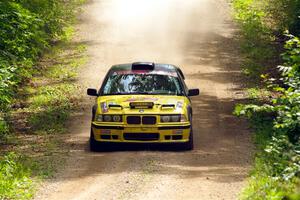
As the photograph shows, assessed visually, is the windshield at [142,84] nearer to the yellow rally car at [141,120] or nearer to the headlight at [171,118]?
the yellow rally car at [141,120]

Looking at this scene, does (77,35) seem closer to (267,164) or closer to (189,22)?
(189,22)

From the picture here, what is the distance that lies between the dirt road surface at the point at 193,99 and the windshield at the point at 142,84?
1.39 metres

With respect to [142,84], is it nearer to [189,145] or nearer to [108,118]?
[108,118]

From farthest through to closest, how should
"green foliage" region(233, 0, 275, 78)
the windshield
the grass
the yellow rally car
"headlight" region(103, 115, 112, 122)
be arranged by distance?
"green foliage" region(233, 0, 275, 78) < the windshield < "headlight" region(103, 115, 112, 122) < the yellow rally car < the grass

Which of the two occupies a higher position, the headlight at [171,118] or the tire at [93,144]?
the headlight at [171,118]

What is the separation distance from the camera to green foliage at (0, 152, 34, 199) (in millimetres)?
10555

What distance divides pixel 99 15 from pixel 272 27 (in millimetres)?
10420

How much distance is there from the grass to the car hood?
1.40 meters

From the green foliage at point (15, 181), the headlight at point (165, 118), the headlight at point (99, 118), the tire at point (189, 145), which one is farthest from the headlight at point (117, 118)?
the green foliage at point (15, 181)

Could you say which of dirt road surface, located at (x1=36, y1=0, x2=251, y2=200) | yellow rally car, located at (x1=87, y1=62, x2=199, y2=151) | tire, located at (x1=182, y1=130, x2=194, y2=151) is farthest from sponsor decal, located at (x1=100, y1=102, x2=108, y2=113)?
tire, located at (x1=182, y1=130, x2=194, y2=151)

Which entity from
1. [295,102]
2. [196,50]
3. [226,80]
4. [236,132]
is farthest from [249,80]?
[295,102]

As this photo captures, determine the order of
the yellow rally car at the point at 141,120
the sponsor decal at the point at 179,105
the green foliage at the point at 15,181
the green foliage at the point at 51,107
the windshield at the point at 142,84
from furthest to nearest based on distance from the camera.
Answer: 1. the green foliage at the point at 51,107
2. the windshield at the point at 142,84
3. the sponsor decal at the point at 179,105
4. the yellow rally car at the point at 141,120
5. the green foliage at the point at 15,181

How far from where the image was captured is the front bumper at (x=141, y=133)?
13.6 m

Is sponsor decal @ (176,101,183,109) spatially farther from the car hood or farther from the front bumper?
the front bumper
